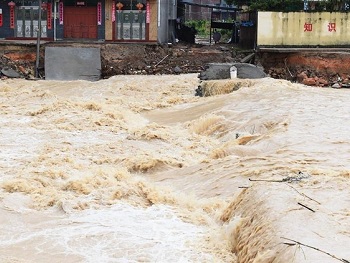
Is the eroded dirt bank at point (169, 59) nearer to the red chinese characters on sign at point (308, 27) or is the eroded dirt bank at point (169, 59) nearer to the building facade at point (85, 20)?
the red chinese characters on sign at point (308, 27)

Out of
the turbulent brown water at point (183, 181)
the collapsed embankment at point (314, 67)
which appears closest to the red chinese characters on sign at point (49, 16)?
the collapsed embankment at point (314, 67)

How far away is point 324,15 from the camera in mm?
30016

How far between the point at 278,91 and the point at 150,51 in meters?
12.4

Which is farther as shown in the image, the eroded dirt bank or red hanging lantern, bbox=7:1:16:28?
red hanging lantern, bbox=7:1:16:28

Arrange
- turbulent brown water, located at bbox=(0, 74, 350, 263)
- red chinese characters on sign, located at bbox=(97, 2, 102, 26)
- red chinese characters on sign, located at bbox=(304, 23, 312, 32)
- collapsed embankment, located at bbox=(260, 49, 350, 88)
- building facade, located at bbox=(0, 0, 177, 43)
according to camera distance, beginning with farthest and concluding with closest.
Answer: red chinese characters on sign, located at bbox=(97, 2, 102, 26) → building facade, located at bbox=(0, 0, 177, 43) → red chinese characters on sign, located at bbox=(304, 23, 312, 32) → collapsed embankment, located at bbox=(260, 49, 350, 88) → turbulent brown water, located at bbox=(0, 74, 350, 263)

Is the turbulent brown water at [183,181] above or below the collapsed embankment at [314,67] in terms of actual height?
below

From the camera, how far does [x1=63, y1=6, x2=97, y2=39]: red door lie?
113 feet

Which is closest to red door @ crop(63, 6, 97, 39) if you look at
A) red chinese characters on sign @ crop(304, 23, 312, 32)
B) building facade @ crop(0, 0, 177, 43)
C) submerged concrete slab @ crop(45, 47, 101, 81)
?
building facade @ crop(0, 0, 177, 43)

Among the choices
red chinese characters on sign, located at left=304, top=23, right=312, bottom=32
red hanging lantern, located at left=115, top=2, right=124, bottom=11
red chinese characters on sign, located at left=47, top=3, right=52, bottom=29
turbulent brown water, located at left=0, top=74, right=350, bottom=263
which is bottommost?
turbulent brown water, located at left=0, top=74, right=350, bottom=263

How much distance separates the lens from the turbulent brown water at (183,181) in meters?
8.46

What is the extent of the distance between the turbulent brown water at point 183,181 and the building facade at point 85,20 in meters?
12.5

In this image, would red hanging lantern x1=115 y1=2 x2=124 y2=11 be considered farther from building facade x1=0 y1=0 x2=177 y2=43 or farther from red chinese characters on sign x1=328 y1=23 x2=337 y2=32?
red chinese characters on sign x1=328 y1=23 x2=337 y2=32

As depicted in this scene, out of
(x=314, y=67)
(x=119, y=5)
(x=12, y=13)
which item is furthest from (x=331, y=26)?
(x=12, y=13)

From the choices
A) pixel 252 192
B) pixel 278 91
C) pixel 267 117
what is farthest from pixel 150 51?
pixel 252 192
